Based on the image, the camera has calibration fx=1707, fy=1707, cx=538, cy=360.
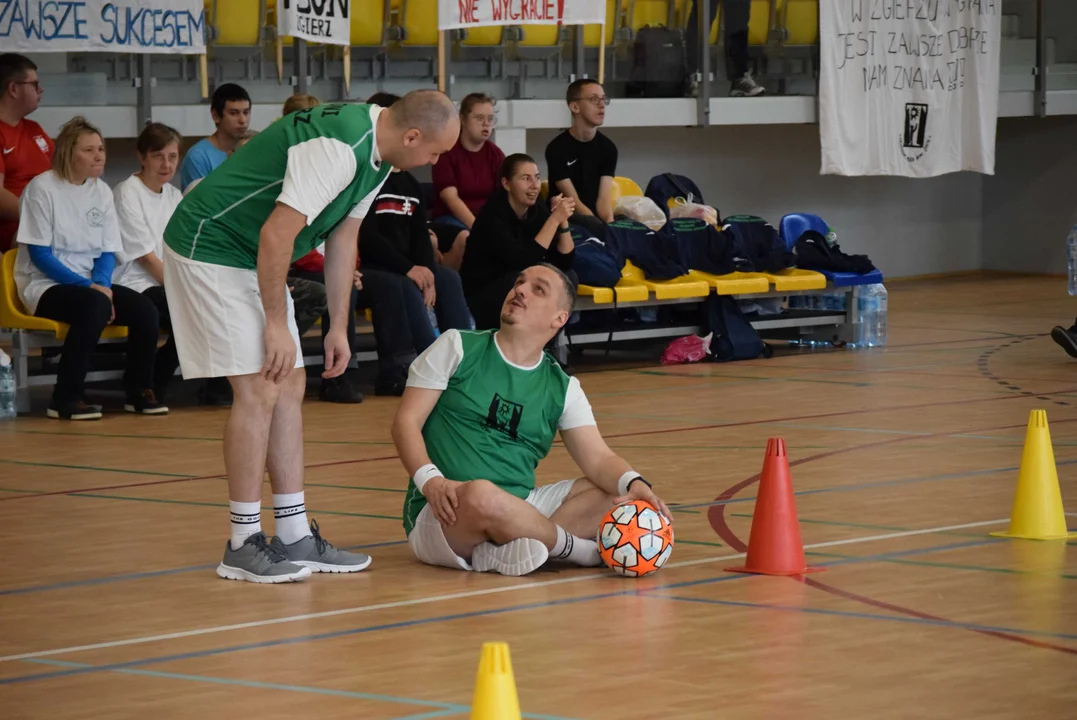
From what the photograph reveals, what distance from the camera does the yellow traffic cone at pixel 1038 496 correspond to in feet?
18.8

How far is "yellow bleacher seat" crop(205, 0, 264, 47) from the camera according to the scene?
12227 mm

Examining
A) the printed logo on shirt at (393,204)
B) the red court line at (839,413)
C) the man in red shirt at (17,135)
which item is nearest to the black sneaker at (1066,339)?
the red court line at (839,413)

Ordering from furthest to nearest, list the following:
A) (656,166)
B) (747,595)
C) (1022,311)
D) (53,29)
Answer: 1. (656,166)
2. (1022,311)
3. (53,29)
4. (747,595)

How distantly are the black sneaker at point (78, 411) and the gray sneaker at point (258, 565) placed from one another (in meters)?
4.33

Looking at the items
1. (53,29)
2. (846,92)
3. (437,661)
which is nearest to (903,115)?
(846,92)

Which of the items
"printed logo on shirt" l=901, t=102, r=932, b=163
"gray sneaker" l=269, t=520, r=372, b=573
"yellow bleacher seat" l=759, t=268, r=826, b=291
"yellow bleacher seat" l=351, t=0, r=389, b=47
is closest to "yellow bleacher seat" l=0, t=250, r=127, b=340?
"yellow bleacher seat" l=351, t=0, r=389, b=47

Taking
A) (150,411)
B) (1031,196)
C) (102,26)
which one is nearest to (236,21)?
(102,26)

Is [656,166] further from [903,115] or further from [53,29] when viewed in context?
[53,29]

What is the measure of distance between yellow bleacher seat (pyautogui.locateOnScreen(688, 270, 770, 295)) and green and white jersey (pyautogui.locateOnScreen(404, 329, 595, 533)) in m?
6.59

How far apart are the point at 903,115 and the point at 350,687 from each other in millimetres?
13628

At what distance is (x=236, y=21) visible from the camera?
485 inches

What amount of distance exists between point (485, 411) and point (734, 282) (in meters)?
6.83

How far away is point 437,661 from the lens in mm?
4211

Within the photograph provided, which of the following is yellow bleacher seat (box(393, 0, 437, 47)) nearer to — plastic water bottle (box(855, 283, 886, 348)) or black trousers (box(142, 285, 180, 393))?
plastic water bottle (box(855, 283, 886, 348))
